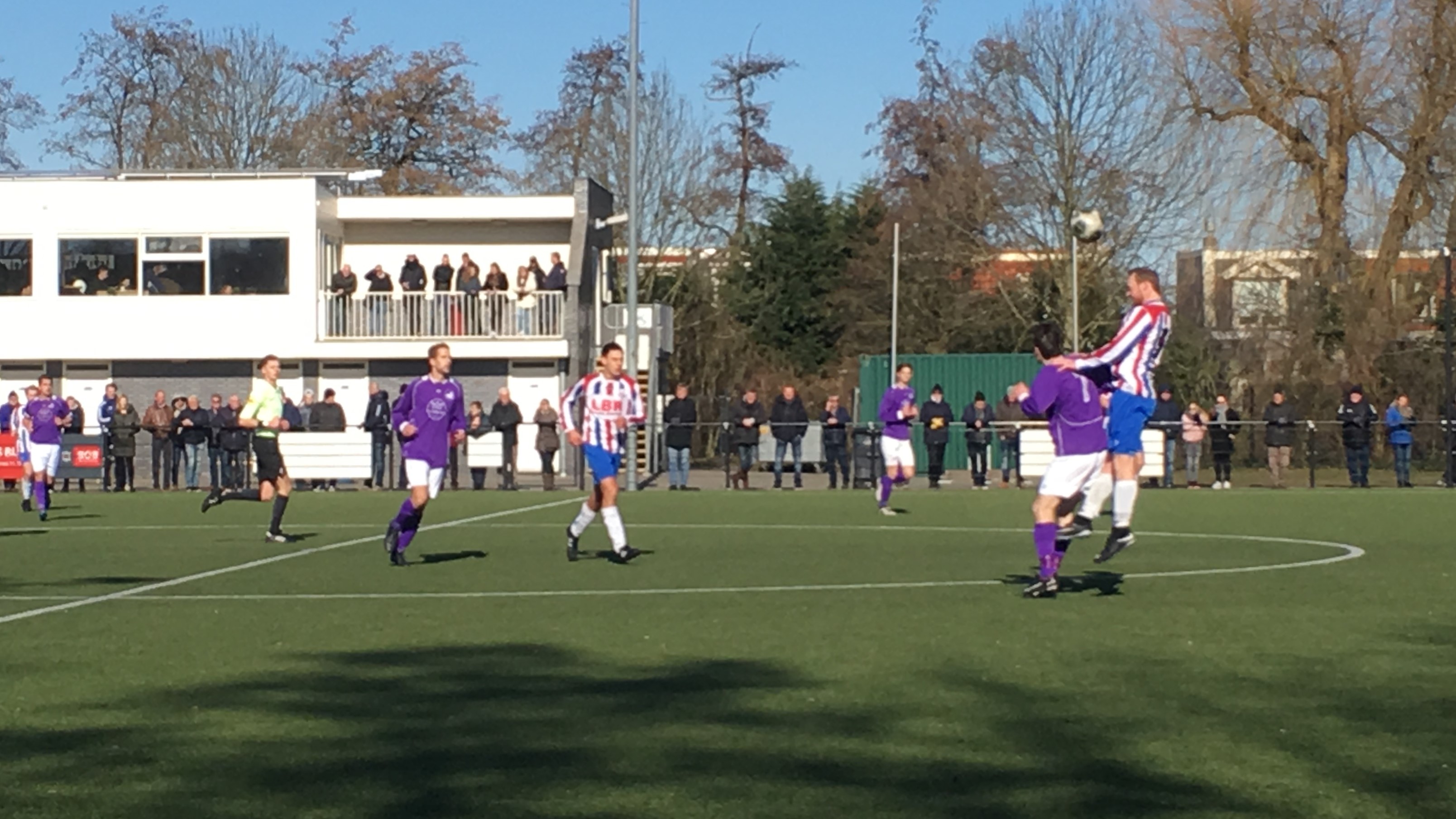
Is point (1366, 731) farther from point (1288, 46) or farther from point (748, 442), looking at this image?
point (1288, 46)

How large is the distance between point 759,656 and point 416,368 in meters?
36.8

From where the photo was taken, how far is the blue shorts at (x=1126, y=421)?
14492 mm

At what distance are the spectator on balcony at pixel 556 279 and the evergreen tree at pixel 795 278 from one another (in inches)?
843

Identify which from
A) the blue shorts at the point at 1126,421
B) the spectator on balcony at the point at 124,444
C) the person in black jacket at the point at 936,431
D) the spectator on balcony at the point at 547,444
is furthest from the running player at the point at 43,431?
the blue shorts at the point at 1126,421

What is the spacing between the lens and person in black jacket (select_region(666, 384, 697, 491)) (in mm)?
33906

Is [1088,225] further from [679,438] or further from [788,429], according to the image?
[679,438]

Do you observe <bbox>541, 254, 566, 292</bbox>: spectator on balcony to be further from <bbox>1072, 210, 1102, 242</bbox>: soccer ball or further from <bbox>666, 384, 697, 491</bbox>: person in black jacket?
<bbox>1072, 210, 1102, 242</bbox>: soccer ball

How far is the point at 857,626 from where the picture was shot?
11.1m

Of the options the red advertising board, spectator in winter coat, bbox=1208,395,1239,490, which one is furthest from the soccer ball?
the red advertising board

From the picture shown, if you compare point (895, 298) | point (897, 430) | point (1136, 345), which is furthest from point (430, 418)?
point (895, 298)

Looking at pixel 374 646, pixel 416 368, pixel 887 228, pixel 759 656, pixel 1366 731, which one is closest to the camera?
pixel 1366 731

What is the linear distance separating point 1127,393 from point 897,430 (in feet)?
37.7

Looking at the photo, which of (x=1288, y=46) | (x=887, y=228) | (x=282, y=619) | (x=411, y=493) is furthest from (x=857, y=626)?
(x=887, y=228)

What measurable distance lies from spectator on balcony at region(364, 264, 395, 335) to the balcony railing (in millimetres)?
10
